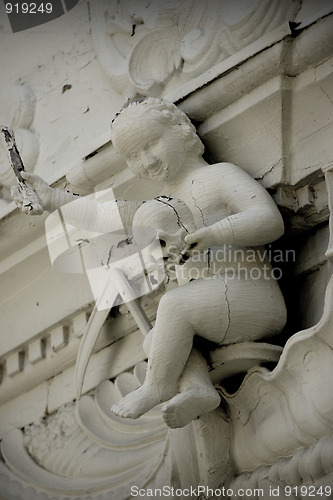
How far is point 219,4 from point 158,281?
2.56 feet

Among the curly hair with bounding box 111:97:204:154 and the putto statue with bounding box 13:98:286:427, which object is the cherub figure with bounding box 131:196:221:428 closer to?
the putto statue with bounding box 13:98:286:427

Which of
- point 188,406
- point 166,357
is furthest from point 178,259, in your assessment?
point 188,406

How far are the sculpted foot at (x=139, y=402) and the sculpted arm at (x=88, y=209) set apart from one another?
21.9 inches

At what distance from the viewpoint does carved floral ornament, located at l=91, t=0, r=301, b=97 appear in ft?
9.72

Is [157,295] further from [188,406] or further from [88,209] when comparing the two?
[188,406]

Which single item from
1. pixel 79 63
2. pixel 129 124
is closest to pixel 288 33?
pixel 129 124

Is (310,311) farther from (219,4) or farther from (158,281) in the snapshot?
(219,4)

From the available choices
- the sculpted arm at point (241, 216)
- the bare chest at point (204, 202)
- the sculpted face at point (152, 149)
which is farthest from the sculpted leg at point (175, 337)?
the sculpted face at point (152, 149)

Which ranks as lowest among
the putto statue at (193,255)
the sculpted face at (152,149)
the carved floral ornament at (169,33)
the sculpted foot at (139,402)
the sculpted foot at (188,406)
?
the sculpted foot at (188,406)

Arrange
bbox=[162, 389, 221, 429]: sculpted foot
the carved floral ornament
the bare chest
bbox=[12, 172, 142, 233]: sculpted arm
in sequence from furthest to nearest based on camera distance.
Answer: the carved floral ornament < bbox=[12, 172, 142, 233]: sculpted arm < the bare chest < bbox=[162, 389, 221, 429]: sculpted foot

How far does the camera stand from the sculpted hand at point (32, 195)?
8.96 ft

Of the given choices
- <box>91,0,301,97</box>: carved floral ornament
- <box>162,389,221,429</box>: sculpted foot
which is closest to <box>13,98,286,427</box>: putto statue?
<box>162,389,221,429</box>: sculpted foot

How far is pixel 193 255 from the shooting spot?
257 centimetres

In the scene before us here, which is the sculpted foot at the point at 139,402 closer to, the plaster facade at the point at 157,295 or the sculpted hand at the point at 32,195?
the plaster facade at the point at 157,295
